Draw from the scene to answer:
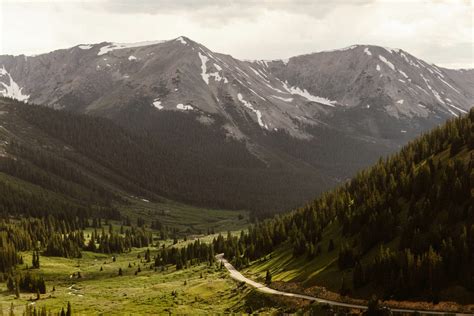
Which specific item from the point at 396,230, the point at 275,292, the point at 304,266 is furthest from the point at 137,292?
the point at 396,230

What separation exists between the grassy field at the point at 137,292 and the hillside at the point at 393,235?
39.6 feet

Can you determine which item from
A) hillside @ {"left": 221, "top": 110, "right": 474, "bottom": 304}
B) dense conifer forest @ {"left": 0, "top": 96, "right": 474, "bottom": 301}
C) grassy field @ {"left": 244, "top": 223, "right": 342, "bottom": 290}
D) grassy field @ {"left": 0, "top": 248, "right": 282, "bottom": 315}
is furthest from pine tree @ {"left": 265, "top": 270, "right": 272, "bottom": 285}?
dense conifer forest @ {"left": 0, "top": 96, "right": 474, "bottom": 301}

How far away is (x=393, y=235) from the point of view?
11262 cm

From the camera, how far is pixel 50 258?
193 meters

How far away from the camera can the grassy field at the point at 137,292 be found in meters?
113

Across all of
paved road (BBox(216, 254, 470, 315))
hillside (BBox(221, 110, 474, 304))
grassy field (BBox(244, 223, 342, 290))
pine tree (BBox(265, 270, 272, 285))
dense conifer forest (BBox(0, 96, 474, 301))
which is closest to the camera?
paved road (BBox(216, 254, 470, 315))

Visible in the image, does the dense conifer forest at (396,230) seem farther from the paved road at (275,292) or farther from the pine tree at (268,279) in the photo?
the pine tree at (268,279)

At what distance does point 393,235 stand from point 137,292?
239 ft

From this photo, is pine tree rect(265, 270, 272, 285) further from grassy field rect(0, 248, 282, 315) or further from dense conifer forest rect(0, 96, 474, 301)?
dense conifer forest rect(0, 96, 474, 301)

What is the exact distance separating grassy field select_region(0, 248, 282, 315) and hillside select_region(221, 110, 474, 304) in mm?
12061

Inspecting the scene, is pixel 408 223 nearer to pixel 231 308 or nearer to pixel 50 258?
pixel 231 308

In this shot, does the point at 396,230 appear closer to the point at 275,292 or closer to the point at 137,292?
the point at 275,292

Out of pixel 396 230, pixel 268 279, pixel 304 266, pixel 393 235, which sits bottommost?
pixel 268 279

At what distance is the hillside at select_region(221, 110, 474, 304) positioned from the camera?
3501 inches
